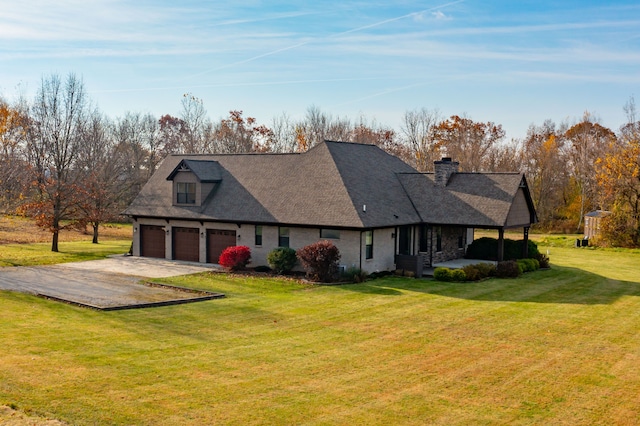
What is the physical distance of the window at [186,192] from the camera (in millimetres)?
35469

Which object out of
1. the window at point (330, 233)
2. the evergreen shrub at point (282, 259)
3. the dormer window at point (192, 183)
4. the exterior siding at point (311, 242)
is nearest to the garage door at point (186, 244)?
the exterior siding at point (311, 242)

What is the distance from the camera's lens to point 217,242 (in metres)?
33.9

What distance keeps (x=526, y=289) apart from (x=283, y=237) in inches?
477

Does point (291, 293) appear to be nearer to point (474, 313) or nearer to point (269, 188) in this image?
point (474, 313)

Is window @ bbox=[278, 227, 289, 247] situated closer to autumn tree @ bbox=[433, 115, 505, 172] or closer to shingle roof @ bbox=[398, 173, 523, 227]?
shingle roof @ bbox=[398, 173, 523, 227]

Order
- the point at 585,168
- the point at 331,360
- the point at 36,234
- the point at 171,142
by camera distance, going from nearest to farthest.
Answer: the point at 331,360, the point at 36,234, the point at 585,168, the point at 171,142

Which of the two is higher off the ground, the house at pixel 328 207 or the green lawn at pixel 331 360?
the house at pixel 328 207

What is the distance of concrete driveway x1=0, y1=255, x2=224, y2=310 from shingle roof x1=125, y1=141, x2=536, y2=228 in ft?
12.0

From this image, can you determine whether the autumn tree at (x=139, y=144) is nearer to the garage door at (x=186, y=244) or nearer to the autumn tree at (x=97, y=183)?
the autumn tree at (x=97, y=183)

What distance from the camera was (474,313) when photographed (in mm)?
21562

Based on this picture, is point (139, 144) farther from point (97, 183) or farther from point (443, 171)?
point (443, 171)

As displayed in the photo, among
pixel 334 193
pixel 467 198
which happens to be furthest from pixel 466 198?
pixel 334 193

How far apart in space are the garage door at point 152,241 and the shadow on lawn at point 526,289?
14.6 meters

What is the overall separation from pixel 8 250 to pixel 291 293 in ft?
82.4
